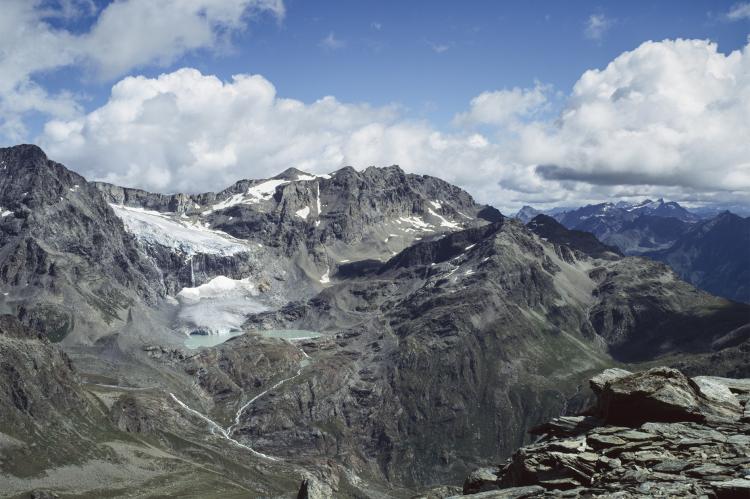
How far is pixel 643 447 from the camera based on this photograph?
48875 millimetres

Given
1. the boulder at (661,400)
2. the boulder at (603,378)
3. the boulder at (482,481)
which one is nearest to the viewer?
the boulder at (661,400)

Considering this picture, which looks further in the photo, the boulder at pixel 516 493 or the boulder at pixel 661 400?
the boulder at pixel 661 400

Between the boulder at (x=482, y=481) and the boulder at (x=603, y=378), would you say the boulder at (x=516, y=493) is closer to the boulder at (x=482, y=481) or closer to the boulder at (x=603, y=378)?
the boulder at (x=482, y=481)

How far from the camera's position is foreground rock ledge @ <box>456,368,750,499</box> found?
43.0 m

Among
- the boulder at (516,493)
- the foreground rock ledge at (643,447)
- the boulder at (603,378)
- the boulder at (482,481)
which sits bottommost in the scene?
the boulder at (482,481)

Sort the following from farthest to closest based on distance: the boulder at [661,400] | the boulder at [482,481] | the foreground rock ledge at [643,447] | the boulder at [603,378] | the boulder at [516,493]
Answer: the boulder at [603,378] → the boulder at [482,481] → the boulder at [661,400] → the boulder at [516,493] → the foreground rock ledge at [643,447]

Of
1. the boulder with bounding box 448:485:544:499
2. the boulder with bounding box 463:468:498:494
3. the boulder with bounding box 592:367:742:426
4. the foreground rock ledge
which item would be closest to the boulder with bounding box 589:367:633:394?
the foreground rock ledge

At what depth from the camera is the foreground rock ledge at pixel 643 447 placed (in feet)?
141

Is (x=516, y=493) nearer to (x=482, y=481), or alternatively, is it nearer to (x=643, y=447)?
(x=643, y=447)

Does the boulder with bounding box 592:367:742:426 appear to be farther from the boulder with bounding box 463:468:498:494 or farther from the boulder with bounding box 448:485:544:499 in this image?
the boulder with bounding box 448:485:544:499

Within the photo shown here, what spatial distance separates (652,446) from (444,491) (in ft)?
290

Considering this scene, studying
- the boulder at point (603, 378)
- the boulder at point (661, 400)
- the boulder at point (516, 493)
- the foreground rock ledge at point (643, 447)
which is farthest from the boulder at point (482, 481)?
the boulder at point (603, 378)

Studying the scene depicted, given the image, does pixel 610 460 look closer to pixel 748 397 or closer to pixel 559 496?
pixel 559 496

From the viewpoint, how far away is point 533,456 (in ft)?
169
